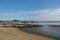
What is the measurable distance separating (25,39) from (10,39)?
198 cm

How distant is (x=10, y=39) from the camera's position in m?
15.9

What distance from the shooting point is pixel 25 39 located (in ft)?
54.2
